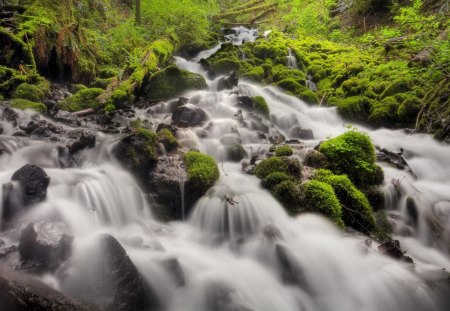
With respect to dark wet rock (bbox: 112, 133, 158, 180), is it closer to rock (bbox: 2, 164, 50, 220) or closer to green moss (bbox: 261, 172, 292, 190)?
rock (bbox: 2, 164, 50, 220)

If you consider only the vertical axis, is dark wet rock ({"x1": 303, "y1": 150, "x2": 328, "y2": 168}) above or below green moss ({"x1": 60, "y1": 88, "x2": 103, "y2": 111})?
below

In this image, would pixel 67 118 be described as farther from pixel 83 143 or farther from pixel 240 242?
pixel 240 242

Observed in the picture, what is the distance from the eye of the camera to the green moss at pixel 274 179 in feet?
19.6

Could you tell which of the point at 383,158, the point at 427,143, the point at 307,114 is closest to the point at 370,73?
the point at 307,114

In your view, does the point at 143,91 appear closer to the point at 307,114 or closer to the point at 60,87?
the point at 60,87

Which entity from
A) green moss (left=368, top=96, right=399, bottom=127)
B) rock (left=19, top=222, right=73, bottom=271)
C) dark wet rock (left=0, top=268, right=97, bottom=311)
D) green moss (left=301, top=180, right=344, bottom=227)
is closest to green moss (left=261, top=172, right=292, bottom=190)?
green moss (left=301, top=180, right=344, bottom=227)

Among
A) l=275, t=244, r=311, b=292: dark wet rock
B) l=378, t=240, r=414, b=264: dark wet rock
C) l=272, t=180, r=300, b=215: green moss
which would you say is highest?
l=272, t=180, r=300, b=215: green moss

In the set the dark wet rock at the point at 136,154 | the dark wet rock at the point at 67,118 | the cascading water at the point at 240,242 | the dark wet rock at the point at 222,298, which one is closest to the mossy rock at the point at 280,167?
the cascading water at the point at 240,242

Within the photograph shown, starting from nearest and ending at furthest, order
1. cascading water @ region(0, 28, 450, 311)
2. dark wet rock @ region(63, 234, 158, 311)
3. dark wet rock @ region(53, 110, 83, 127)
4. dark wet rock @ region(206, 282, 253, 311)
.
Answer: dark wet rock @ region(63, 234, 158, 311), dark wet rock @ region(206, 282, 253, 311), cascading water @ region(0, 28, 450, 311), dark wet rock @ region(53, 110, 83, 127)

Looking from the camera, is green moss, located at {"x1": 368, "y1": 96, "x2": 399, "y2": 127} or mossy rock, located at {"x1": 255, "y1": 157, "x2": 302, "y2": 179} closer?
mossy rock, located at {"x1": 255, "y1": 157, "x2": 302, "y2": 179}

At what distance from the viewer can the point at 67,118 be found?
8320mm

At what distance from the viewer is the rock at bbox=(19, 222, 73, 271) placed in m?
3.42

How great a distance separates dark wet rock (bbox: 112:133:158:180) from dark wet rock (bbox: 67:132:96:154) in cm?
66

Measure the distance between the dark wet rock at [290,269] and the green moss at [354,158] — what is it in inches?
96.7
